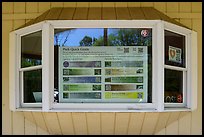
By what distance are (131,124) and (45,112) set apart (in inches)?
45.7

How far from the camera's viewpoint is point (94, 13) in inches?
185

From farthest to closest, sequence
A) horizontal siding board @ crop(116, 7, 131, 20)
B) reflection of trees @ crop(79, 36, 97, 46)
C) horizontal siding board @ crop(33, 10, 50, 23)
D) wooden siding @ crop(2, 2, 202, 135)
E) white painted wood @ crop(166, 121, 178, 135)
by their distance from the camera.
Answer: white painted wood @ crop(166, 121, 178, 135)
wooden siding @ crop(2, 2, 202, 135)
horizontal siding board @ crop(33, 10, 50, 23)
reflection of trees @ crop(79, 36, 97, 46)
horizontal siding board @ crop(116, 7, 131, 20)

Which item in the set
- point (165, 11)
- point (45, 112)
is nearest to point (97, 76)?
point (45, 112)

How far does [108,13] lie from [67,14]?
552 millimetres

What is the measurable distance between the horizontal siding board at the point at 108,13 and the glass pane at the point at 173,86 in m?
1.01

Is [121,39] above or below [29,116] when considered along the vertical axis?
above

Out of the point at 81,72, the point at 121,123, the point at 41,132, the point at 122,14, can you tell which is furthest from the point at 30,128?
the point at 122,14

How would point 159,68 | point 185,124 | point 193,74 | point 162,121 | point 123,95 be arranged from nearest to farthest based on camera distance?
1. point 159,68
2. point 123,95
3. point 162,121
4. point 193,74
5. point 185,124

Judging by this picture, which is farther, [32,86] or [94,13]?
[32,86]

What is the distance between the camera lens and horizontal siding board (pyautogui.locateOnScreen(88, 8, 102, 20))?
14.9ft

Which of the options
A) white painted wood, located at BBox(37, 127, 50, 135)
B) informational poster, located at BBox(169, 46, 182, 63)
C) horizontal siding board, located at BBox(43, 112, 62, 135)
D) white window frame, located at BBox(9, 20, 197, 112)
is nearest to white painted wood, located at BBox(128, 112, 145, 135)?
white window frame, located at BBox(9, 20, 197, 112)

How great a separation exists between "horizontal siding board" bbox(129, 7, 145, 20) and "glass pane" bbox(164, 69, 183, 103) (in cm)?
78

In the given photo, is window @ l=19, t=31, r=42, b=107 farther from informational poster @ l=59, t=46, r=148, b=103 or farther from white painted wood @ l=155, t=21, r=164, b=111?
white painted wood @ l=155, t=21, r=164, b=111

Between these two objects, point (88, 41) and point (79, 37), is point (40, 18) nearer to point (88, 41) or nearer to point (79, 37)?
point (79, 37)
